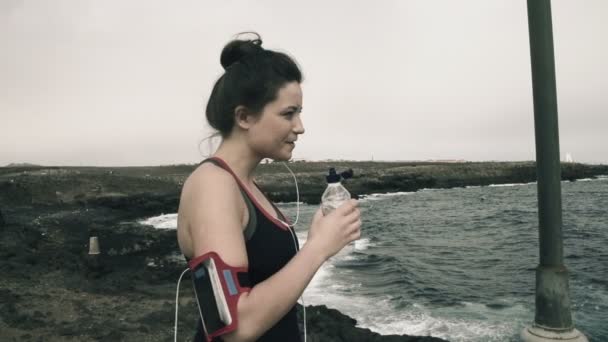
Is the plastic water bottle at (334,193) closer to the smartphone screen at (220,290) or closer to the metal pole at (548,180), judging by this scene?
the smartphone screen at (220,290)

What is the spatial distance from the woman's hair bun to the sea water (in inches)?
373

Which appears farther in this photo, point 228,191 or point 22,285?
point 22,285

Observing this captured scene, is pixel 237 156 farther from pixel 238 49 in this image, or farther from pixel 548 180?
pixel 548 180

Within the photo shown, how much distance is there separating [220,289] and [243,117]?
69 centimetres

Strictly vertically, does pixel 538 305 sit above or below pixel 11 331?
above

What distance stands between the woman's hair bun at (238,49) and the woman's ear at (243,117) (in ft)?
0.81

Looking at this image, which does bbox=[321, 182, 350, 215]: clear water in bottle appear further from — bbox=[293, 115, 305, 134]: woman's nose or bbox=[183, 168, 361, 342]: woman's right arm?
bbox=[183, 168, 361, 342]: woman's right arm

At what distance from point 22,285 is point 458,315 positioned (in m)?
10.5

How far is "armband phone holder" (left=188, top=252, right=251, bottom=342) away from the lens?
1.48 m

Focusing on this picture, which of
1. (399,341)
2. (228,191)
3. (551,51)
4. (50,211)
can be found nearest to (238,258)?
(228,191)

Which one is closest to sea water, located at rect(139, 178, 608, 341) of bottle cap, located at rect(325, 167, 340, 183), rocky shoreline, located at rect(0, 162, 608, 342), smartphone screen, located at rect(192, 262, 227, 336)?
Result: rocky shoreline, located at rect(0, 162, 608, 342)

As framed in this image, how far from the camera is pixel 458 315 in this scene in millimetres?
11953

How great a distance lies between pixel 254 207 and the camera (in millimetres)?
1706

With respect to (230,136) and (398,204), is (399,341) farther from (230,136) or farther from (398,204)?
(398,204)
